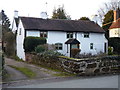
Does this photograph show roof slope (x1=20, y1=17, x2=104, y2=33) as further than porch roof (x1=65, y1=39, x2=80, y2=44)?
No

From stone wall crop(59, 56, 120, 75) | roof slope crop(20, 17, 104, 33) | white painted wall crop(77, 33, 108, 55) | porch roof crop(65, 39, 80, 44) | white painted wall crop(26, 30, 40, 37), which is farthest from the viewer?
white painted wall crop(77, 33, 108, 55)

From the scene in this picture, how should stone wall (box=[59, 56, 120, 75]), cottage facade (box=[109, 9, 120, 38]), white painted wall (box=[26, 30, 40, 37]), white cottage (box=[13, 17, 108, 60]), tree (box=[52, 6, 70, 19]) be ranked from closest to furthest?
1. stone wall (box=[59, 56, 120, 75])
2. white painted wall (box=[26, 30, 40, 37])
3. white cottage (box=[13, 17, 108, 60])
4. cottage facade (box=[109, 9, 120, 38])
5. tree (box=[52, 6, 70, 19])

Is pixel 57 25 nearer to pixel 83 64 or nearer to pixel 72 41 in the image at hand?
pixel 72 41

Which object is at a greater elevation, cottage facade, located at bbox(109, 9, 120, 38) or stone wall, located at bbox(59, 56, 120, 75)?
cottage facade, located at bbox(109, 9, 120, 38)

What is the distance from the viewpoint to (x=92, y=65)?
11.9 m

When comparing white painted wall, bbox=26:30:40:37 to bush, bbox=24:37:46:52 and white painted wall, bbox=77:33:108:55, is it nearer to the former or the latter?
bush, bbox=24:37:46:52

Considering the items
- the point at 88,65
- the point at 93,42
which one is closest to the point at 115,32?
the point at 93,42

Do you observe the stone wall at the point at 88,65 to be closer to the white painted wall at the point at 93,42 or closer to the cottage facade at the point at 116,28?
the white painted wall at the point at 93,42

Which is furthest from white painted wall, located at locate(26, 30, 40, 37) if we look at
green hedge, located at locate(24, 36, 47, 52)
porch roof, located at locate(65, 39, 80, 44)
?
porch roof, located at locate(65, 39, 80, 44)

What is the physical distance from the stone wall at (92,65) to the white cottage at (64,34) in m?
13.0

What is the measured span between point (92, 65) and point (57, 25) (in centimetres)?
1736

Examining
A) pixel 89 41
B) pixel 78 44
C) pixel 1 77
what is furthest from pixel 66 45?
pixel 1 77

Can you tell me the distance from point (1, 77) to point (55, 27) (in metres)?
18.5

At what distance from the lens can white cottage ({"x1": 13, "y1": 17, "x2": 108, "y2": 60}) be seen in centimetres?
2553
